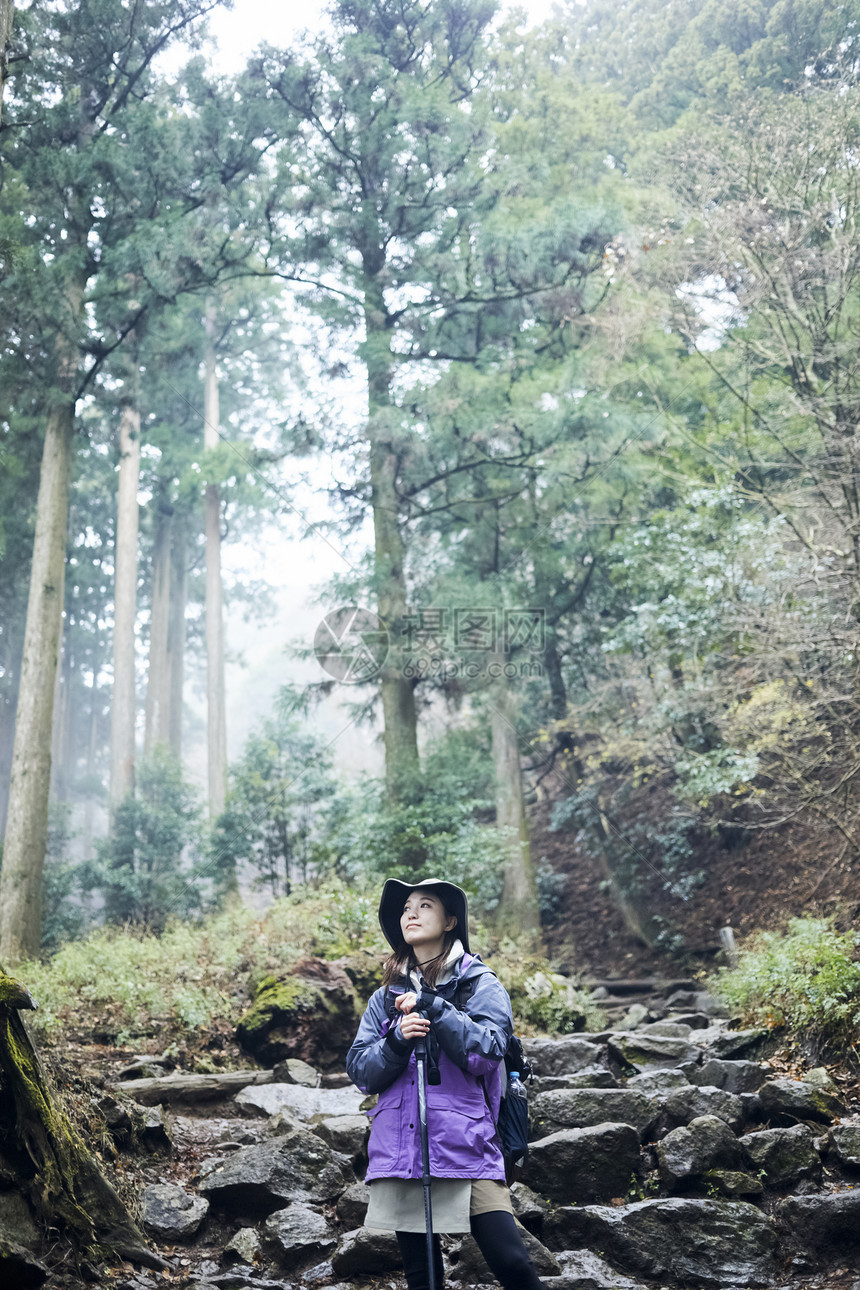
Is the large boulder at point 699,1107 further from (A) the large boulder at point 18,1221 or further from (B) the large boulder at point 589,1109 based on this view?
(A) the large boulder at point 18,1221

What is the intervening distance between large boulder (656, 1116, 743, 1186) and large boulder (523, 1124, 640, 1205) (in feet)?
0.66

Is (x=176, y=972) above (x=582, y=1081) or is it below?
above

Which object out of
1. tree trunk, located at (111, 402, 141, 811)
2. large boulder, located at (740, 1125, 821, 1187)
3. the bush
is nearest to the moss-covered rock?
the bush

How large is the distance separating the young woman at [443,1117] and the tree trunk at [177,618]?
23520 mm

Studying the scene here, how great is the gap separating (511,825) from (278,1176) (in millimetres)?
9885

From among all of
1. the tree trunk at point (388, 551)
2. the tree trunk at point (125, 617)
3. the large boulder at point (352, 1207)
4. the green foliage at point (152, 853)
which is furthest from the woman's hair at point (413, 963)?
the tree trunk at point (125, 617)

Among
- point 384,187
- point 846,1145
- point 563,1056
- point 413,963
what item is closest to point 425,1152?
point 413,963

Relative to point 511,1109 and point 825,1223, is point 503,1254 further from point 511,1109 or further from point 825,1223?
point 825,1223

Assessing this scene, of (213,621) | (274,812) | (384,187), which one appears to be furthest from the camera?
(213,621)

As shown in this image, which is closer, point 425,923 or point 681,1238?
point 425,923

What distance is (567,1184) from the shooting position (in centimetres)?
504

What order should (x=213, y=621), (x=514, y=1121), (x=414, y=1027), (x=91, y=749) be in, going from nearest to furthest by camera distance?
(x=414, y=1027)
(x=514, y=1121)
(x=213, y=621)
(x=91, y=749)

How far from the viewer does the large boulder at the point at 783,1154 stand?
5.00m

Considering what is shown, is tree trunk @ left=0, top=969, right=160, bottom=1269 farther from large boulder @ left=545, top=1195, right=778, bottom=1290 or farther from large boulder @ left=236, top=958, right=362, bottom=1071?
large boulder @ left=236, top=958, right=362, bottom=1071
